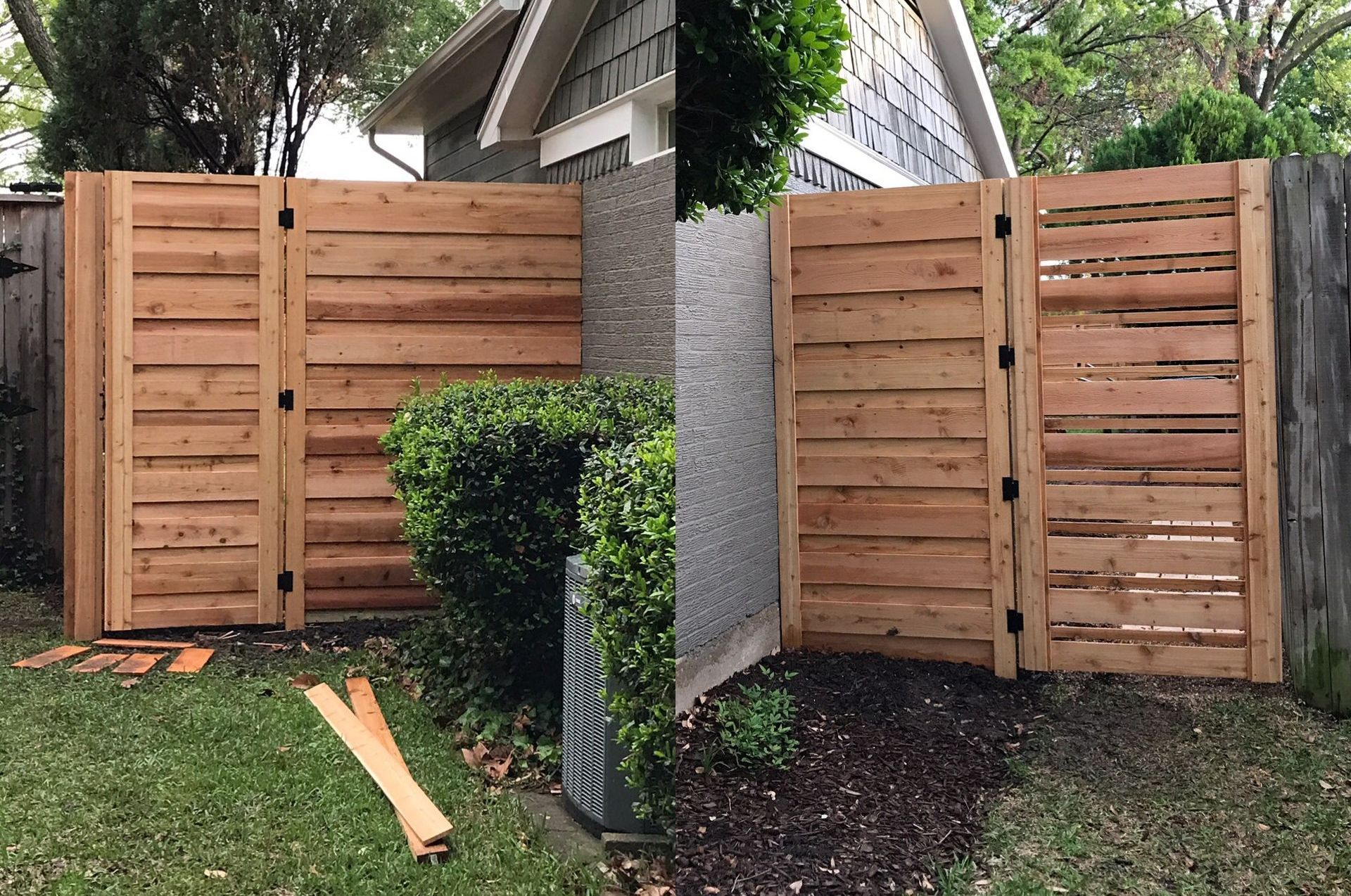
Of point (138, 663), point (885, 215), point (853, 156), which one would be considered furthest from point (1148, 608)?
point (138, 663)

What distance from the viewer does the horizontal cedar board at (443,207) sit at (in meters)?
1.24

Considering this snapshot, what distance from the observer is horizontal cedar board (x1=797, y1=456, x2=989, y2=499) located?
1.59m

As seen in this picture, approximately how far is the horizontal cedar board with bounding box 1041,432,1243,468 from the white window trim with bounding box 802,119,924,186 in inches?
20.7

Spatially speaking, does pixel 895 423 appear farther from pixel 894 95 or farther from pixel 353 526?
pixel 353 526

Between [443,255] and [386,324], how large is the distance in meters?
0.33

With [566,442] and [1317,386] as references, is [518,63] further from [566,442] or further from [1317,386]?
[1317,386]

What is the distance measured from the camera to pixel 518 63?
1.12 metres

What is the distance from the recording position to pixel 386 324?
211 centimetres

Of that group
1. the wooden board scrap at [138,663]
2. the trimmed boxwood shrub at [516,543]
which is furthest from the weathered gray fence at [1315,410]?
the wooden board scrap at [138,663]

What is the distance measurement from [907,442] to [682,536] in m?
0.73

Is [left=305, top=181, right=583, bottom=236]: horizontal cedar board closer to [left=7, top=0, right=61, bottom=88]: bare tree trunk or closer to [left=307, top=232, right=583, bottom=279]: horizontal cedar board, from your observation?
[left=307, top=232, right=583, bottom=279]: horizontal cedar board

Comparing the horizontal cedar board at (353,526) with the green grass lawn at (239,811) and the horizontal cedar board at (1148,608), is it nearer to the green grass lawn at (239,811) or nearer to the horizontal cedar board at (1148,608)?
the green grass lawn at (239,811)

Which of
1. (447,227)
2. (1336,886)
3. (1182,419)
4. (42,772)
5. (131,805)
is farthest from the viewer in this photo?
(447,227)

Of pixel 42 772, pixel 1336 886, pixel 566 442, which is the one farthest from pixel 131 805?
pixel 1336 886
